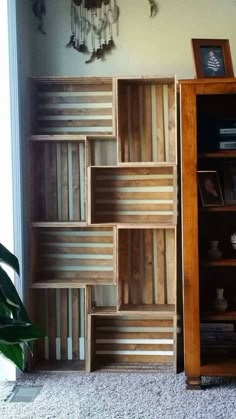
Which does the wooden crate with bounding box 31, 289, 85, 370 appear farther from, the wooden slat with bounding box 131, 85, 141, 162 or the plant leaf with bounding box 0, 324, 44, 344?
the plant leaf with bounding box 0, 324, 44, 344

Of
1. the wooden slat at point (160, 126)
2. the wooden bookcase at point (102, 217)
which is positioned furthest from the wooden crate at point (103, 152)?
the wooden slat at point (160, 126)

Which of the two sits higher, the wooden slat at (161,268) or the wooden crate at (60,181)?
the wooden crate at (60,181)

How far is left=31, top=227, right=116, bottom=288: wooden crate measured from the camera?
254 cm

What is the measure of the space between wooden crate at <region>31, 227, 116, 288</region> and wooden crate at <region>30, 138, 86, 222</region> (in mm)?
89

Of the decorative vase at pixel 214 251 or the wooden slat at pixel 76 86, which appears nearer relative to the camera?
the decorative vase at pixel 214 251

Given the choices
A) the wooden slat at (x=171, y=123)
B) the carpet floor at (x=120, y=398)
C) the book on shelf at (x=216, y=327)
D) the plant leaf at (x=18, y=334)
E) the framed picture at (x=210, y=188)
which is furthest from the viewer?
the wooden slat at (x=171, y=123)

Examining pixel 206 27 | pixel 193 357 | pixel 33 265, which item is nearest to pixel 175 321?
pixel 193 357

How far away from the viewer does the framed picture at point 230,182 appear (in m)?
2.30

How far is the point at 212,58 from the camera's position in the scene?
2.24 metres

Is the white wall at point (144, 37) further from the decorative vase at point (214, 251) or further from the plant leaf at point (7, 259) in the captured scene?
the plant leaf at point (7, 259)

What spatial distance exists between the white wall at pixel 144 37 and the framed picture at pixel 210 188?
0.58 metres

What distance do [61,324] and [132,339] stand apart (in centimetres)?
40

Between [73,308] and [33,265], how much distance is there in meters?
0.33

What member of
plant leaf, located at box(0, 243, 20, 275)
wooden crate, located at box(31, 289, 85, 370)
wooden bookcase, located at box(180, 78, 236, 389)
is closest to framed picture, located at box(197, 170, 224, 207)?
wooden bookcase, located at box(180, 78, 236, 389)
